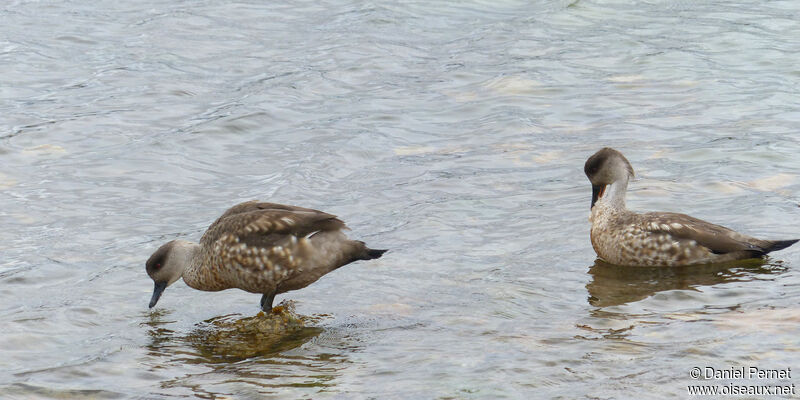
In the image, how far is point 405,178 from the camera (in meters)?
13.1

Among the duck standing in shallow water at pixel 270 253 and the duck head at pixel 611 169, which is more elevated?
the duck head at pixel 611 169

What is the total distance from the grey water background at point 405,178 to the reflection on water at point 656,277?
3cm

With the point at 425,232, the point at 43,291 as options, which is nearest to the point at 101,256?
the point at 43,291

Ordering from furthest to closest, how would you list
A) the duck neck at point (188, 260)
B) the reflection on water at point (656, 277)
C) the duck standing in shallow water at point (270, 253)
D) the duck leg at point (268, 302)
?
the reflection on water at point (656, 277), the duck neck at point (188, 260), the duck leg at point (268, 302), the duck standing in shallow water at point (270, 253)

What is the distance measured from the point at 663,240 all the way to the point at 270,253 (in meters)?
3.50

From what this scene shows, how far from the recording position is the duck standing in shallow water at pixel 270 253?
8867mm

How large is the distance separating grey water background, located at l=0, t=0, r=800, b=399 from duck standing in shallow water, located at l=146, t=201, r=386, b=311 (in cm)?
36

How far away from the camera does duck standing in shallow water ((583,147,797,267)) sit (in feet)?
31.9

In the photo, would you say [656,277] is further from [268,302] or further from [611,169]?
[268,302]

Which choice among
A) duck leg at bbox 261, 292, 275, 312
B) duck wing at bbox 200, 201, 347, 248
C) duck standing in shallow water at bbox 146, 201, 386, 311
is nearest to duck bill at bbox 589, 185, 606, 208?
duck standing in shallow water at bbox 146, 201, 386, 311

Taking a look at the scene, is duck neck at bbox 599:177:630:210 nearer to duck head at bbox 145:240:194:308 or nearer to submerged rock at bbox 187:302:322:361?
submerged rock at bbox 187:302:322:361

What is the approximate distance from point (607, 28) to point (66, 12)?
1007 centimetres

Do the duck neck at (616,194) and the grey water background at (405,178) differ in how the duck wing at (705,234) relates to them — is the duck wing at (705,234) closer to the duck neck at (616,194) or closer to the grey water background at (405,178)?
the grey water background at (405,178)

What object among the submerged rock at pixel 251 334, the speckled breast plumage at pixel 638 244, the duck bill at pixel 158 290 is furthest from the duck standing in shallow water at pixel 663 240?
the duck bill at pixel 158 290
